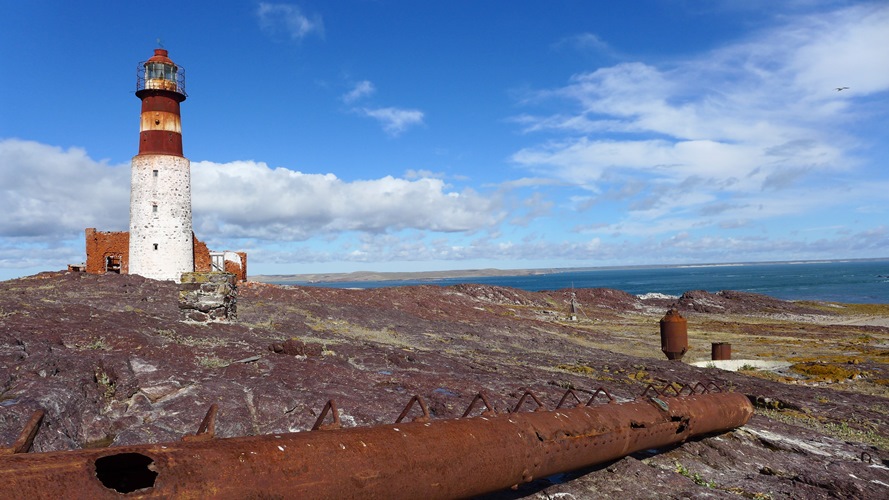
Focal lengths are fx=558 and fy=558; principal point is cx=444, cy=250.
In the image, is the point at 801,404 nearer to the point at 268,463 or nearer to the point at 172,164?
the point at 268,463

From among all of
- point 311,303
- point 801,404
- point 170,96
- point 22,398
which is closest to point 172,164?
point 170,96

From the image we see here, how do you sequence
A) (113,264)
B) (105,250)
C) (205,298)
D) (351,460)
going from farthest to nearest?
1. (113,264)
2. (105,250)
3. (205,298)
4. (351,460)

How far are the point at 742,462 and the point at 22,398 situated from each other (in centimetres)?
929

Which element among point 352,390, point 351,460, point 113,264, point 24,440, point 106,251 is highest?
point 106,251

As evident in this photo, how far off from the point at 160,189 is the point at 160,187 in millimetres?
110

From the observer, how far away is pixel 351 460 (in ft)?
12.4

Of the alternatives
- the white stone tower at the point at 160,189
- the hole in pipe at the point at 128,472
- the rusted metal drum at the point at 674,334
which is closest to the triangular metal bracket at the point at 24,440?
the hole in pipe at the point at 128,472

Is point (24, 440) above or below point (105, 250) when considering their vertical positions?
below

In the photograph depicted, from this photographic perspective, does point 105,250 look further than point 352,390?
Yes

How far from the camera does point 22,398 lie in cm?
689

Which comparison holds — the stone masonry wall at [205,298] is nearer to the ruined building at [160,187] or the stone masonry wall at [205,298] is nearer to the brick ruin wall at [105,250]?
the ruined building at [160,187]

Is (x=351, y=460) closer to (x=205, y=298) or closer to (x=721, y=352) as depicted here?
(x=205, y=298)

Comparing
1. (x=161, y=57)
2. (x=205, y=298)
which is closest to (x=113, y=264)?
(x=161, y=57)

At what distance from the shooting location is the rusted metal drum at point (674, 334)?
17.9 m
